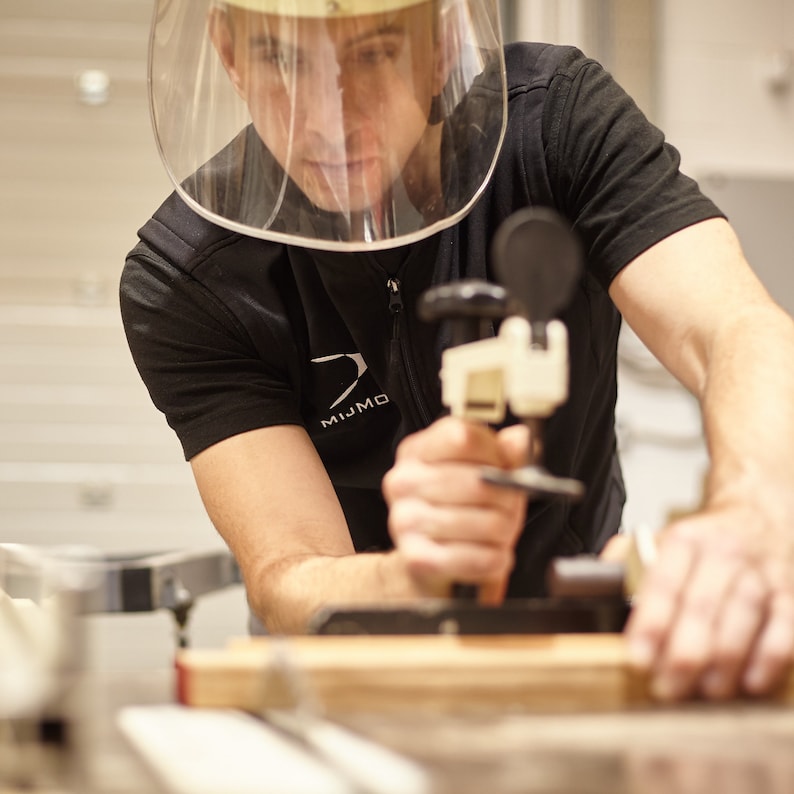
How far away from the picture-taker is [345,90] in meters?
1.39

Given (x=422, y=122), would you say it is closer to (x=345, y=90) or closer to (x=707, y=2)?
(x=345, y=90)

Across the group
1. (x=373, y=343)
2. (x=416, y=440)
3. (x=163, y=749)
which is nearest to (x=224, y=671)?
(x=163, y=749)

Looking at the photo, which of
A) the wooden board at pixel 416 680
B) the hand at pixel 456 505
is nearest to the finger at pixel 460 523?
the hand at pixel 456 505

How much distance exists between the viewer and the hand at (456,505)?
0.88 meters

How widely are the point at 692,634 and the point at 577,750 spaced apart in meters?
0.17

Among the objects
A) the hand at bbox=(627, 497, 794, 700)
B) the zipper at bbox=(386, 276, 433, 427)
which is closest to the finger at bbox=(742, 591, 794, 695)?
the hand at bbox=(627, 497, 794, 700)

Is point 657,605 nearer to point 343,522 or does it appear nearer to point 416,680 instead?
Result: point 416,680

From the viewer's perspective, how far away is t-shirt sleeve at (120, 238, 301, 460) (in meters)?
1.58

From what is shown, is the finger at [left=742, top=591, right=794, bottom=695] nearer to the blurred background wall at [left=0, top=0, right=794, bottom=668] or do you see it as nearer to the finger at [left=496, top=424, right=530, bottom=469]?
the finger at [left=496, top=424, right=530, bottom=469]

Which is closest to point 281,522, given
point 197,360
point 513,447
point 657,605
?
point 197,360

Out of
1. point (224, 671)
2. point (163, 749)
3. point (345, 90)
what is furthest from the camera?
point (345, 90)

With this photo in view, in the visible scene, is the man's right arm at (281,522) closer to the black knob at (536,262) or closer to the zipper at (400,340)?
the zipper at (400,340)

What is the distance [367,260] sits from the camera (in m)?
1.52

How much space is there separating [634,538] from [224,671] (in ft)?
1.25
